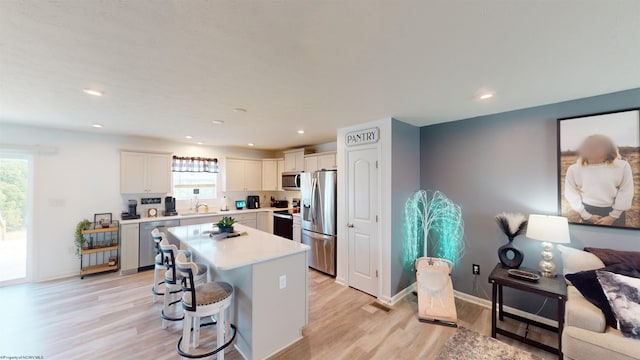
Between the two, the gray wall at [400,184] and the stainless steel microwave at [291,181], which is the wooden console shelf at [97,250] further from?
the gray wall at [400,184]

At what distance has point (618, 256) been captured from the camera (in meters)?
2.09

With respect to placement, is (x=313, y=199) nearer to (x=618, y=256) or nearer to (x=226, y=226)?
(x=226, y=226)

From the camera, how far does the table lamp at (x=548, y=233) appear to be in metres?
2.25

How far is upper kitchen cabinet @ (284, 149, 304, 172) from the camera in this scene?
5277 millimetres

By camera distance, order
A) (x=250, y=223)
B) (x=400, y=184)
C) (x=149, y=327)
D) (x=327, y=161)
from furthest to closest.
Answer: (x=250, y=223), (x=327, y=161), (x=400, y=184), (x=149, y=327)

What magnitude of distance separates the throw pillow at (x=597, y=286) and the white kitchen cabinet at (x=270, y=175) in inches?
212

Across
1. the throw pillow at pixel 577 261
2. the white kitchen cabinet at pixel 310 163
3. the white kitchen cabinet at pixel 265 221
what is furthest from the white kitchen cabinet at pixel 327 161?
the throw pillow at pixel 577 261

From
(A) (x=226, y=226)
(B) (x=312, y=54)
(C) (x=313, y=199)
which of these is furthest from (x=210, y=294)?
(C) (x=313, y=199)

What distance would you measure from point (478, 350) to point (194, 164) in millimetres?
5648

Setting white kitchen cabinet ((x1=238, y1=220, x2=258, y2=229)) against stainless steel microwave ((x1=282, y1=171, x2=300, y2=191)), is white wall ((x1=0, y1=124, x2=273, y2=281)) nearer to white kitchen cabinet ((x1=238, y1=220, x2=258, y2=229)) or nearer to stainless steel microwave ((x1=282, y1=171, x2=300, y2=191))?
white kitchen cabinet ((x1=238, y1=220, x2=258, y2=229))

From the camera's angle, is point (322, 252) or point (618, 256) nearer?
point (618, 256)

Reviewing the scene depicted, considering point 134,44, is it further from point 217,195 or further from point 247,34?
point 217,195

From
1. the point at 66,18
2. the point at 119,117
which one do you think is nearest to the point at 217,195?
the point at 119,117

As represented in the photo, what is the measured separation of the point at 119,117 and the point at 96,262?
9.06 ft
